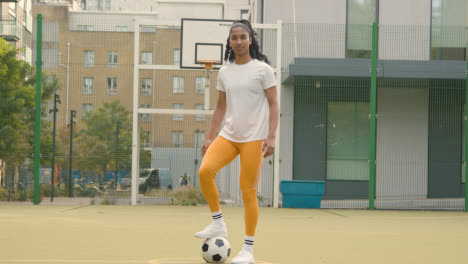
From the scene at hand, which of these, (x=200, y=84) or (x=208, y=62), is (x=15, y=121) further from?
(x=208, y=62)

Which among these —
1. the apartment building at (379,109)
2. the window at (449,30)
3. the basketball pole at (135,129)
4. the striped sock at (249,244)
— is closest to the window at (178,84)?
the basketball pole at (135,129)

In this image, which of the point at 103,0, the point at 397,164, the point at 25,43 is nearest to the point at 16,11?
the point at 25,43

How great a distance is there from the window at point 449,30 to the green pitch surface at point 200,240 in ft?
12.5

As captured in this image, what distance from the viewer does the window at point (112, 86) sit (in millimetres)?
13716

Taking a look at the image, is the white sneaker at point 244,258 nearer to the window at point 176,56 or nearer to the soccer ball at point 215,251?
the soccer ball at point 215,251

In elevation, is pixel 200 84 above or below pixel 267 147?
above

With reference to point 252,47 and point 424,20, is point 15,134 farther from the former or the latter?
point 424,20

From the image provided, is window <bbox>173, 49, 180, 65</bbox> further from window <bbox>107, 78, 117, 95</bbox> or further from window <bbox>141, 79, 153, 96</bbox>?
window <bbox>107, 78, 117, 95</bbox>

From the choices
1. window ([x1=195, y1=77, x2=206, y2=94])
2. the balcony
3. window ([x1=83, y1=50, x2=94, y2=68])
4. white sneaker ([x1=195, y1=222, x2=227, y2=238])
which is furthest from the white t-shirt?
the balcony

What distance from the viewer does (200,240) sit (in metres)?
6.73

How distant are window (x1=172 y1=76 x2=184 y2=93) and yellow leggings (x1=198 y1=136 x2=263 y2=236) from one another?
27.3 feet

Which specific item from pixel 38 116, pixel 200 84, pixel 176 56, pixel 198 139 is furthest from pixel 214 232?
pixel 198 139

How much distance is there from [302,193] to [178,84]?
309cm

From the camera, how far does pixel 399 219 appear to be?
35.0 feet
